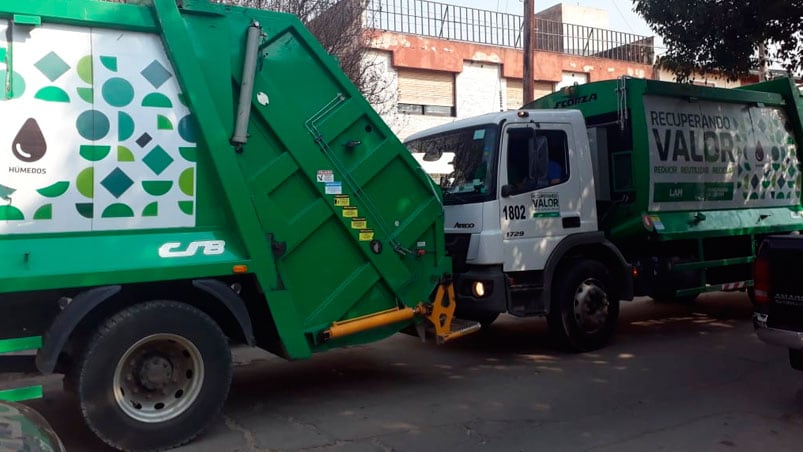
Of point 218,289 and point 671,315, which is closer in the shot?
point 218,289

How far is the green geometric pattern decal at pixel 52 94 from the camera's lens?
416cm

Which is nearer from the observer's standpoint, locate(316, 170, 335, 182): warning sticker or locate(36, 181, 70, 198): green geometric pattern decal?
locate(36, 181, 70, 198): green geometric pattern decal

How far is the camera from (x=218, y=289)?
15.3 ft

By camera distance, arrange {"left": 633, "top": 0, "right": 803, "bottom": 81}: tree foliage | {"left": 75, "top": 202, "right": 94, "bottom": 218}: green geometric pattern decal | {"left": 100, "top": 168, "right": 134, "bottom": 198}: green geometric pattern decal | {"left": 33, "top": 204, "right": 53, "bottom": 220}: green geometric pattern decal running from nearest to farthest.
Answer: {"left": 33, "top": 204, "right": 53, "bottom": 220}: green geometric pattern decal, {"left": 75, "top": 202, "right": 94, "bottom": 218}: green geometric pattern decal, {"left": 100, "top": 168, "right": 134, "bottom": 198}: green geometric pattern decal, {"left": 633, "top": 0, "right": 803, "bottom": 81}: tree foliage

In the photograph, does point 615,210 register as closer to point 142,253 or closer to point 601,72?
point 142,253

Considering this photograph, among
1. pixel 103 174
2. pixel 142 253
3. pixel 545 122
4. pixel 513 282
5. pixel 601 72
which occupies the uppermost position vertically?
pixel 601 72

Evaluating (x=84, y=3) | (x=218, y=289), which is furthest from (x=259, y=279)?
(x=84, y=3)

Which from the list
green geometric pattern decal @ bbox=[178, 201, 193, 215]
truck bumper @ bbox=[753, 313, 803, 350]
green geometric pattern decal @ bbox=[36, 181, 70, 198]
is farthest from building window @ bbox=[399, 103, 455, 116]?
green geometric pattern decal @ bbox=[36, 181, 70, 198]

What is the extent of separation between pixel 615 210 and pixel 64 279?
5978 mm

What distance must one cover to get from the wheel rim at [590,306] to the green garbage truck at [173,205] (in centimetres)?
251

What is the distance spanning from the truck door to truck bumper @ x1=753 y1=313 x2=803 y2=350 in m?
2.10

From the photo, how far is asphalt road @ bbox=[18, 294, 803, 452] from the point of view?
4738 millimetres

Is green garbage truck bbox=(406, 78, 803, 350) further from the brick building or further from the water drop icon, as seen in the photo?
the brick building

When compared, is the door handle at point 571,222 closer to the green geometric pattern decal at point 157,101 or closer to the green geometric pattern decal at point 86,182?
the green geometric pattern decal at point 157,101
